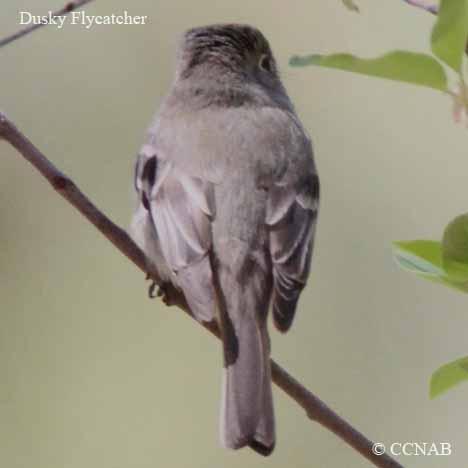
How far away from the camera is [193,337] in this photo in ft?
12.6

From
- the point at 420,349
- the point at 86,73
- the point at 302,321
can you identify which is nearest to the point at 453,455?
the point at 420,349

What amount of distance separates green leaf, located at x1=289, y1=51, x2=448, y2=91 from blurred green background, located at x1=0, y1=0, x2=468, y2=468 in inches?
77.1

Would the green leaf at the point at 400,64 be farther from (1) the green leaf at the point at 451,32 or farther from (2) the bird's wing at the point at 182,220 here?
(2) the bird's wing at the point at 182,220

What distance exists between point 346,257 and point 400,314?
29cm

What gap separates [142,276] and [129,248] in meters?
1.62

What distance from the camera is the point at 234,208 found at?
2.52 meters

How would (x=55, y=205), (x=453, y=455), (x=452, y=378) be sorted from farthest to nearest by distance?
(x=55, y=205) < (x=453, y=455) < (x=452, y=378)

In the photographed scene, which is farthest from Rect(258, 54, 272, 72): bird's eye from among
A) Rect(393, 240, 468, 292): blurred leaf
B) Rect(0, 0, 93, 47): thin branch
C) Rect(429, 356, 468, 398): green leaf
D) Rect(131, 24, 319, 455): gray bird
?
Rect(429, 356, 468, 398): green leaf

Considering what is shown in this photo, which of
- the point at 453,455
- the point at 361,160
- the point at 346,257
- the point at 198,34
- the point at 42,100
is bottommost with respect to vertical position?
the point at 453,455

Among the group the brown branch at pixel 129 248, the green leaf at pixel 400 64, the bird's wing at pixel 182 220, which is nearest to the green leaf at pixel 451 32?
the green leaf at pixel 400 64

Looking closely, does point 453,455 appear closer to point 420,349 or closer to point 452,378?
point 420,349

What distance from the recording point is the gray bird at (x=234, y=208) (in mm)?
2229

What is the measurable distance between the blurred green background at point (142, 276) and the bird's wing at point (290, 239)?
40.2 inches

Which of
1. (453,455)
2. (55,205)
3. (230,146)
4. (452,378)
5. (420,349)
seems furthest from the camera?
(55,205)
